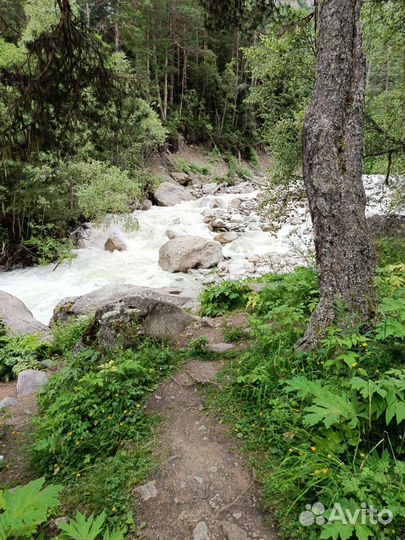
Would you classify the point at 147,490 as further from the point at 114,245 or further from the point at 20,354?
the point at 114,245

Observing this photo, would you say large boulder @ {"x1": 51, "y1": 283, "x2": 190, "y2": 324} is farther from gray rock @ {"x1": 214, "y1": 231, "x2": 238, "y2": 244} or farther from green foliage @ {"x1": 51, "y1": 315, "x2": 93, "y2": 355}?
gray rock @ {"x1": 214, "y1": 231, "x2": 238, "y2": 244}

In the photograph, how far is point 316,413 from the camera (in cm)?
212

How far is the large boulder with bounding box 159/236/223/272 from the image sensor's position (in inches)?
458

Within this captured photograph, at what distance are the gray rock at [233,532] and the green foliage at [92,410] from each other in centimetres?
108

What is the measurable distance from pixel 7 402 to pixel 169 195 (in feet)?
58.0

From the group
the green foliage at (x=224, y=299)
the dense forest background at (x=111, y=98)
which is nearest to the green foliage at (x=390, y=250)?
the dense forest background at (x=111, y=98)

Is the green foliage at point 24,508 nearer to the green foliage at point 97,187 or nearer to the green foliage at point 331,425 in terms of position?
the green foliage at point 331,425

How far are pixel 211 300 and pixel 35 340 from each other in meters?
3.47

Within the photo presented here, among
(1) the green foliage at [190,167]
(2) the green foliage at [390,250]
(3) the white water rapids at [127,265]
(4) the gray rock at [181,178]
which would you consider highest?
(1) the green foliage at [190,167]

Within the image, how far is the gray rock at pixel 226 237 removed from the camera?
14202 millimetres

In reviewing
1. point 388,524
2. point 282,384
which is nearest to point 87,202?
point 282,384

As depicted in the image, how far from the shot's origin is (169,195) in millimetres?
20828

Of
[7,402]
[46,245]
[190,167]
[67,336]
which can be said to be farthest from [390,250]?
[190,167]

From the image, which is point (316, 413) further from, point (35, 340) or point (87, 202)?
point (87, 202)
